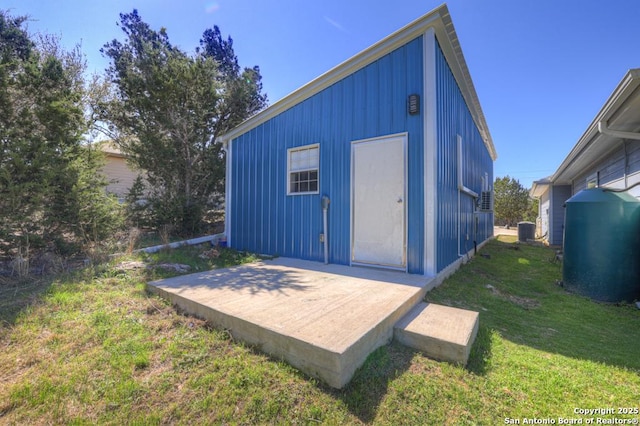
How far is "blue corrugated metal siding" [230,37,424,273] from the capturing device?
3912mm

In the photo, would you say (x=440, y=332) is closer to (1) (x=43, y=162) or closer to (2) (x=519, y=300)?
(2) (x=519, y=300)

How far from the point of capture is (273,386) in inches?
67.5

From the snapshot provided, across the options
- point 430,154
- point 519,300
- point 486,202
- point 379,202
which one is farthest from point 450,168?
point 486,202

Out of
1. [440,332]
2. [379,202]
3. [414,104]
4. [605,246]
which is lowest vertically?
[440,332]

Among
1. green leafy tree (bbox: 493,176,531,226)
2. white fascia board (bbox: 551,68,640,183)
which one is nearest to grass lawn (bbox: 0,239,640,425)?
white fascia board (bbox: 551,68,640,183)

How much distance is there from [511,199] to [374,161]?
22202 millimetres

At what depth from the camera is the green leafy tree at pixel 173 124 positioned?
25.3 feet

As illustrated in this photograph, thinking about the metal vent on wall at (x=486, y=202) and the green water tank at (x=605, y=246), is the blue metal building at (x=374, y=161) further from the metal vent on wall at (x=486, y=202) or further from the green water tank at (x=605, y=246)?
the metal vent on wall at (x=486, y=202)

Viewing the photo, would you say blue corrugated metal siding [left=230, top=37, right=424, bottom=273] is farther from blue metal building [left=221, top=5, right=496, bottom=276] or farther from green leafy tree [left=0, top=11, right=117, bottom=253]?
green leafy tree [left=0, top=11, right=117, bottom=253]

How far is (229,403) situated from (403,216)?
123 inches

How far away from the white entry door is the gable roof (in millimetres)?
1322

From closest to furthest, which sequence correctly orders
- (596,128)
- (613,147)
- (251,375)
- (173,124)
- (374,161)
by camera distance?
(251,375) < (374,161) < (596,128) < (613,147) < (173,124)

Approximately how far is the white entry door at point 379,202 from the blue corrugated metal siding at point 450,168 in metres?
0.55

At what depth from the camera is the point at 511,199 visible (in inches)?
834
